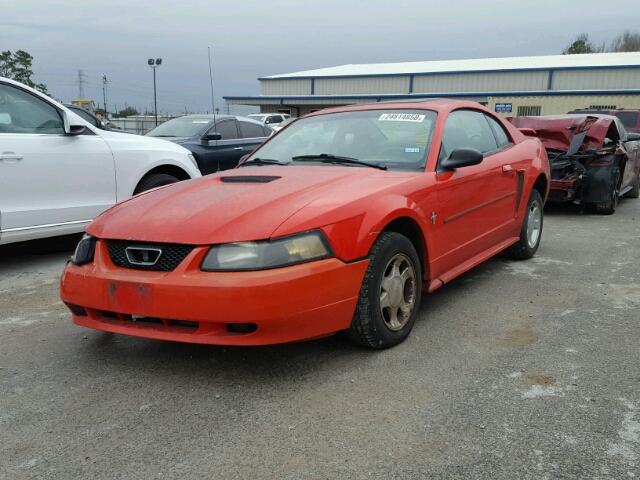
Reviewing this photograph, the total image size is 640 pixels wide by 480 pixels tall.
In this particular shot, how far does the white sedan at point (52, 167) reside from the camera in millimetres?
5047

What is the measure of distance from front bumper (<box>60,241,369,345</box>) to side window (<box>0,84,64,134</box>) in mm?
2818

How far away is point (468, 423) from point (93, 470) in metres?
1.54

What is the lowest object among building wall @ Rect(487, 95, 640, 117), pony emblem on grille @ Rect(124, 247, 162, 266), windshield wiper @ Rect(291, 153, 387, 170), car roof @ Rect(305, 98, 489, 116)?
pony emblem on grille @ Rect(124, 247, 162, 266)

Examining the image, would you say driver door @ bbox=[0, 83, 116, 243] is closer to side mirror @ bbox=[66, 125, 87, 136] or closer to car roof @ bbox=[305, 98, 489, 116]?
side mirror @ bbox=[66, 125, 87, 136]

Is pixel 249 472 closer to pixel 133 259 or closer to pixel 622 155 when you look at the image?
pixel 133 259

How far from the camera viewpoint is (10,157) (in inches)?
197

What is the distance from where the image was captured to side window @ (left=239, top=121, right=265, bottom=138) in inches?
409

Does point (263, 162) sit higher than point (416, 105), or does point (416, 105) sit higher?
point (416, 105)

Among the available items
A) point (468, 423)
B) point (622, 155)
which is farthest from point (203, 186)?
point (622, 155)

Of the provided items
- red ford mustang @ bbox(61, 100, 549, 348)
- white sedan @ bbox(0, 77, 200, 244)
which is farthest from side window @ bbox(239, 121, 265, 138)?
red ford mustang @ bbox(61, 100, 549, 348)

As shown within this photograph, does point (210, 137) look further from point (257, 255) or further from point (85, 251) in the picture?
point (257, 255)

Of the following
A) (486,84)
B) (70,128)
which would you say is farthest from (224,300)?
(486,84)

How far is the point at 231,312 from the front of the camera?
2713mm

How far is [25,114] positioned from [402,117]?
11.2 ft
